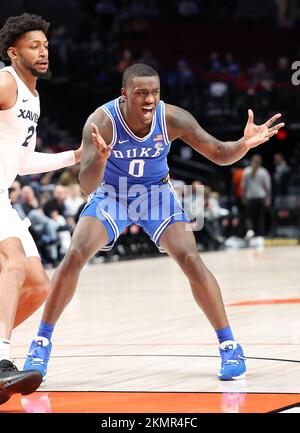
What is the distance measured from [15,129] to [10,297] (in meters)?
1.00

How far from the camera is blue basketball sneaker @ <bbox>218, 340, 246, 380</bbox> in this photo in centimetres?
589

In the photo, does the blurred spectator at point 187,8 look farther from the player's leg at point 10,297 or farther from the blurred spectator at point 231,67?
A: the player's leg at point 10,297

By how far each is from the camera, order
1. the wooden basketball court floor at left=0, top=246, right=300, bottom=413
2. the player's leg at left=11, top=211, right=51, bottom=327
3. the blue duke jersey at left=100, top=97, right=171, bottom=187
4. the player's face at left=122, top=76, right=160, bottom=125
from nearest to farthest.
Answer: the wooden basketball court floor at left=0, top=246, right=300, bottom=413 < the player's leg at left=11, top=211, right=51, bottom=327 < the player's face at left=122, top=76, right=160, bottom=125 < the blue duke jersey at left=100, top=97, right=171, bottom=187

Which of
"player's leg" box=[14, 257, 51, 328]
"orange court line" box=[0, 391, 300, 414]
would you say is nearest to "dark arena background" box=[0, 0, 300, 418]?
"orange court line" box=[0, 391, 300, 414]

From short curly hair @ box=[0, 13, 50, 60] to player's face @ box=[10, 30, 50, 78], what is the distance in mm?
29

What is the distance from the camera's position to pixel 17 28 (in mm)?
5793

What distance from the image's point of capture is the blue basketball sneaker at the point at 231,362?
5.89 meters

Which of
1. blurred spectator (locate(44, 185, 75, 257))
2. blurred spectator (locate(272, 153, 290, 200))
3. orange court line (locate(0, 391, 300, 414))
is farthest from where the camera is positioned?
blurred spectator (locate(272, 153, 290, 200))

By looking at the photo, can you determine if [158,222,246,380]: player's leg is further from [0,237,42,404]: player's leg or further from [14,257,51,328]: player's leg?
[0,237,42,404]: player's leg

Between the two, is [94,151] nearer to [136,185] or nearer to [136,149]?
[136,149]

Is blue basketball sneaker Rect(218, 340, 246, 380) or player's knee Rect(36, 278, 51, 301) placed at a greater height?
player's knee Rect(36, 278, 51, 301)

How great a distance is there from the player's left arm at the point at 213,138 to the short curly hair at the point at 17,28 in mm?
1028

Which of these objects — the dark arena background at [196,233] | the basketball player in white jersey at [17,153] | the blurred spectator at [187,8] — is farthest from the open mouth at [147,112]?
the blurred spectator at [187,8]
